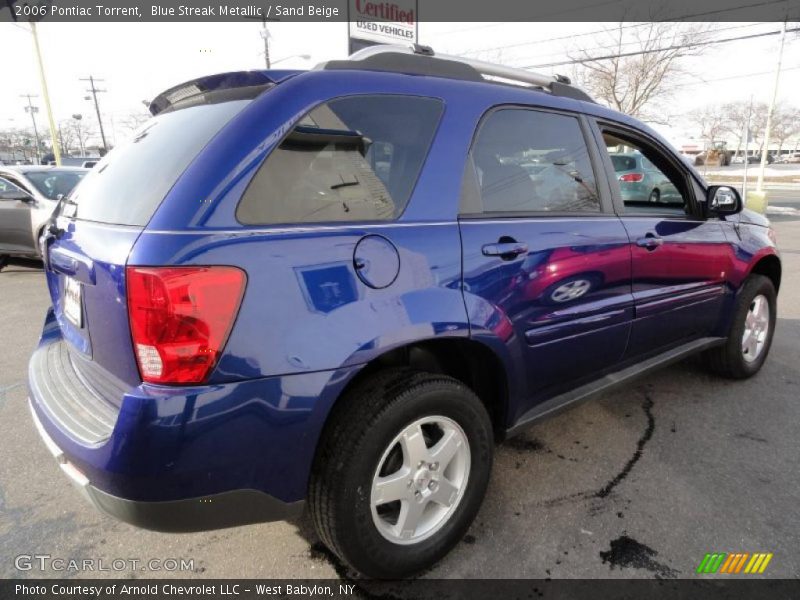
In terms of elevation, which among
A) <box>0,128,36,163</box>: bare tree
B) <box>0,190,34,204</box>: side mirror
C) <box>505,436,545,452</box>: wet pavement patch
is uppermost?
<box>0,190,34,204</box>: side mirror

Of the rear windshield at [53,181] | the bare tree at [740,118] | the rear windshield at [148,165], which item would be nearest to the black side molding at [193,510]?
A: the rear windshield at [148,165]

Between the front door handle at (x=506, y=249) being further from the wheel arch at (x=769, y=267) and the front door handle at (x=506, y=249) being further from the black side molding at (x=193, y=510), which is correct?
the wheel arch at (x=769, y=267)

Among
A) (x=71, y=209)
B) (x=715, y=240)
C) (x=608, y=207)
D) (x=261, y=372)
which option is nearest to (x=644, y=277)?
(x=608, y=207)

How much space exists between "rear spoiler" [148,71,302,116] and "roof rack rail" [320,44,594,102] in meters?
0.23

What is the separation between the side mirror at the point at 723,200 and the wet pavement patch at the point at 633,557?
2.05 m

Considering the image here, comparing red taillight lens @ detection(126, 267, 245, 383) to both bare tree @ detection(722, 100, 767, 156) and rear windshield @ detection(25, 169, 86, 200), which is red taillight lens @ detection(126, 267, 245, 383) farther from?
bare tree @ detection(722, 100, 767, 156)

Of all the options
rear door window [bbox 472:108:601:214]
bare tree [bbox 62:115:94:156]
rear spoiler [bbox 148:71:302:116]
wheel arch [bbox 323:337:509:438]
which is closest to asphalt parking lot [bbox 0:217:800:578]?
wheel arch [bbox 323:337:509:438]

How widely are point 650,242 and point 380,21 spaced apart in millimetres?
11778

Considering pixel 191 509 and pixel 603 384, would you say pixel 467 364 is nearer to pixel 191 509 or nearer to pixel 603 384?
pixel 603 384

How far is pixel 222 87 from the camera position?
1855 millimetres

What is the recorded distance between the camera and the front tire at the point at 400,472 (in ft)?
5.54

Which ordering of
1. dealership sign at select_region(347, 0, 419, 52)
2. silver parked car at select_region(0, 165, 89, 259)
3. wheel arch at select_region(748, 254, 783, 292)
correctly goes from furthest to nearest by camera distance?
dealership sign at select_region(347, 0, 419, 52) → silver parked car at select_region(0, 165, 89, 259) → wheel arch at select_region(748, 254, 783, 292)

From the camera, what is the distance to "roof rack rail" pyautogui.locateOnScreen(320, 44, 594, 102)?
1.97 metres

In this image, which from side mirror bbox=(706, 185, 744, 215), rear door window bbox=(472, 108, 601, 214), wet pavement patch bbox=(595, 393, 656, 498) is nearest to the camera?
rear door window bbox=(472, 108, 601, 214)
